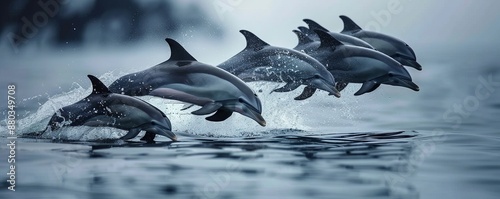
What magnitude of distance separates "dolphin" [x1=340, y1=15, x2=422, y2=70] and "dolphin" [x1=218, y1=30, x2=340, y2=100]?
1.99 metres

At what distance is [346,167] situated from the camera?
905 cm

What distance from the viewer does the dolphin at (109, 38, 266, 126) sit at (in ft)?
36.4

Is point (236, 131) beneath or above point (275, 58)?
beneath

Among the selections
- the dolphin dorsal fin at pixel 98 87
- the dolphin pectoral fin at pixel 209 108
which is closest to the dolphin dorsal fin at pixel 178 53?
the dolphin pectoral fin at pixel 209 108

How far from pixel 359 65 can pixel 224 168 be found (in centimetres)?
418

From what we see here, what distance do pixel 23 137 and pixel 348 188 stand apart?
5.30 metres

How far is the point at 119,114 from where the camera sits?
10805 mm

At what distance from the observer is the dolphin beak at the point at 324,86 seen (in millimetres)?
12086

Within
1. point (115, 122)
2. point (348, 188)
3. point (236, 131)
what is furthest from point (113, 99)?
point (348, 188)

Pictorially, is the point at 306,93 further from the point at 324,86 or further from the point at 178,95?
the point at 178,95

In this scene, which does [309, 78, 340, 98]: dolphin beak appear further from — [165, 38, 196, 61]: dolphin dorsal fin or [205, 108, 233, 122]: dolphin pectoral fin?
[165, 38, 196, 61]: dolphin dorsal fin

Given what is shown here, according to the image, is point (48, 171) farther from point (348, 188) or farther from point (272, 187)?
point (348, 188)

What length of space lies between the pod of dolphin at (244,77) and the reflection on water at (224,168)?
40 cm

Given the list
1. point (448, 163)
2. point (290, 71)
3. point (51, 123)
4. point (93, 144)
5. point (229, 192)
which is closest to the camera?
point (229, 192)
